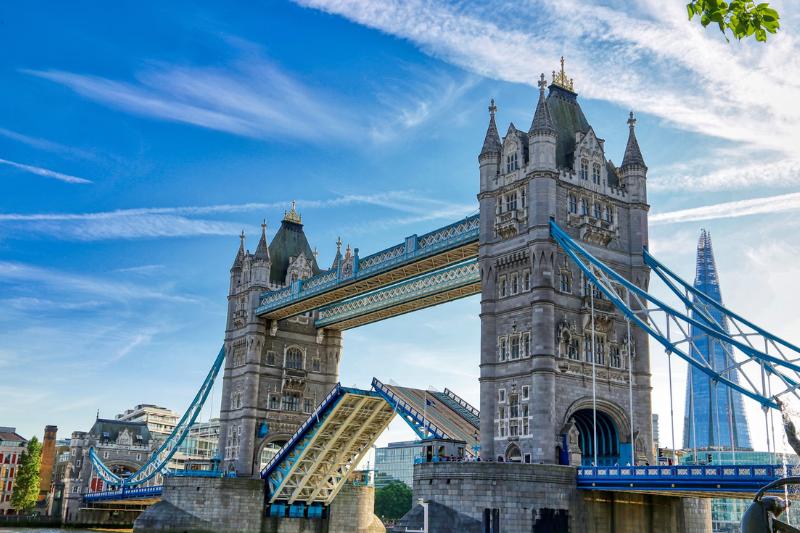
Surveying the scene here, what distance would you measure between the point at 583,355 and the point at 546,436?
551cm

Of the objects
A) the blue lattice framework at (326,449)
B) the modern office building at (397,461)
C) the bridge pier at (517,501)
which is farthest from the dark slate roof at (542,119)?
the modern office building at (397,461)

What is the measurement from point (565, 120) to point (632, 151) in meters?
4.48

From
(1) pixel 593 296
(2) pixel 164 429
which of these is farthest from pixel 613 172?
(2) pixel 164 429

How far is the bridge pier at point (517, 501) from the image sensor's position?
41375 mm

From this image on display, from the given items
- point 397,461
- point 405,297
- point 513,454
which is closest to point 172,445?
point 405,297

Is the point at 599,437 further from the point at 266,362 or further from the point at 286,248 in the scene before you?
the point at 286,248

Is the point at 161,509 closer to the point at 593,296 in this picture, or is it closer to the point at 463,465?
the point at 463,465

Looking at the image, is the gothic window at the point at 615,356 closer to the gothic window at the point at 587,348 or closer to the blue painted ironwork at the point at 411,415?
the gothic window at the point at 587,348

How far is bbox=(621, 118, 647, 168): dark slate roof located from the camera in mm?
52875

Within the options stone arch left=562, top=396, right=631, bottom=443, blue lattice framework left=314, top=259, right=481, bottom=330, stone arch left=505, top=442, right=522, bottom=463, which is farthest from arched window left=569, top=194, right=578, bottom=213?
stone arch left=505, top=442, right=522, bottom=463

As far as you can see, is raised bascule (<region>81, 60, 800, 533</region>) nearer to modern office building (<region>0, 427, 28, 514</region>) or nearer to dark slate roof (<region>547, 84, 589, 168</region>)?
dark slate roof (<region>547, 84, 589, 168</region>)

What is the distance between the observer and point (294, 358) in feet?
254

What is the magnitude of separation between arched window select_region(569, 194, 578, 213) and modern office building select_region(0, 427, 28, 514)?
93.5 meters

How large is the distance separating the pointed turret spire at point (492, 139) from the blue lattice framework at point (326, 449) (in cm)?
2012
